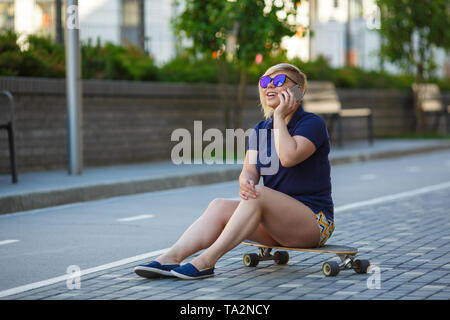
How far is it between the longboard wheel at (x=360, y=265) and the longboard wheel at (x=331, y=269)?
132 mm

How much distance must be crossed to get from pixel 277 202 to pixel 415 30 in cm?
1903

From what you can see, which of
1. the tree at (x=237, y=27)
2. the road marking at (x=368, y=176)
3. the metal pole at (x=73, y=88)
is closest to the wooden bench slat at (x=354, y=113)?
the tree at (x=237, y=27)

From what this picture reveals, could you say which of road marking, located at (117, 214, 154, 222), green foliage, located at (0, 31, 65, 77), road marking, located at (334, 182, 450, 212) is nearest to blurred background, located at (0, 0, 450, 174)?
green foliage, located at (0, 31, 65, 77)

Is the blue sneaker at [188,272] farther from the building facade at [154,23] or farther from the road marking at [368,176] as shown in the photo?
the building facade at [154,23]

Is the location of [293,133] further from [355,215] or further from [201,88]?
[201,88]

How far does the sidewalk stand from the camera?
10.3 m

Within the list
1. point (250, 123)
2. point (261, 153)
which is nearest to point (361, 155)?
point (250, 123)

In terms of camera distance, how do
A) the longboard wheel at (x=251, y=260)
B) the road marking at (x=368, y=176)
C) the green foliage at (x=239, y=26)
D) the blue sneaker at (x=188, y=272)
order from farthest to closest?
the green foliage at (x=239, y=26) → the road marking at (x=368, y=176) → the longboard wheel at (x=251, y=260) → the blue sneaker at (x=188, y=272)

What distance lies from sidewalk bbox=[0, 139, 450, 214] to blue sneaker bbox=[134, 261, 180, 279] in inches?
173

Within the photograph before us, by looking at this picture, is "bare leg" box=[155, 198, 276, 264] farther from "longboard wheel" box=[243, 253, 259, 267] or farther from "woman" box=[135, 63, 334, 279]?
"longboard wheel" box=[243, 253, 259, 267]

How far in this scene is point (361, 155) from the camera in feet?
59.1

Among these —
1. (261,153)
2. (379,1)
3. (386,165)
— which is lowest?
(386,165)

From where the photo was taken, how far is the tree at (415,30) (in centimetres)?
2325
